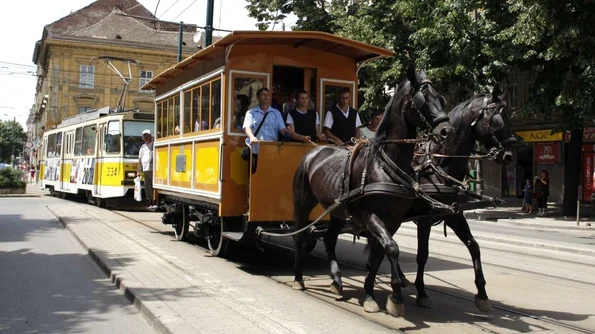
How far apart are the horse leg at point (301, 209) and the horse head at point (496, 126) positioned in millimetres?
2295

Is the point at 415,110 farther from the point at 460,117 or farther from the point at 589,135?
the point at 589,135

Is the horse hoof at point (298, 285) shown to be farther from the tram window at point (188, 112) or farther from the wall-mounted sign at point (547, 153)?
the wall-mounted sign at point (547, 153)

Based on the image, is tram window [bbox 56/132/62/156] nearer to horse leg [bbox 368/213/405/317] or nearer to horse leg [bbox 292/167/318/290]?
horse leg [bbox 292/167/318/290]

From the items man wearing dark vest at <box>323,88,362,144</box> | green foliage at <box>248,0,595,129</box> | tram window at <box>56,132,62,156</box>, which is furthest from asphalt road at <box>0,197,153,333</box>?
tram window at <box>56,132,62,156</box>

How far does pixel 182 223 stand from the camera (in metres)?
11.9

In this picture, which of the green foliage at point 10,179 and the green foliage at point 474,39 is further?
the green foliage at point 10,179

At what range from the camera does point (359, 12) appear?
79.2 feet

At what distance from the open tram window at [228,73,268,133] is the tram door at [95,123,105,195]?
12.8 metres

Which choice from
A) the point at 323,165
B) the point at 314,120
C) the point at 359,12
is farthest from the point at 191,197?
the point at 359,12

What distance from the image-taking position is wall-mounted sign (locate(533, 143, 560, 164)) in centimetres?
2577

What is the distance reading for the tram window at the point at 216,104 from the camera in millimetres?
8969

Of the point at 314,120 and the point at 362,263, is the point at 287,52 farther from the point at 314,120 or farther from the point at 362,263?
the point at 362,263

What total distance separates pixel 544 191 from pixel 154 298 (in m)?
19.3

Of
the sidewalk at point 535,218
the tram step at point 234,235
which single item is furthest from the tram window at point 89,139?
the sidewalk at point 535,218
